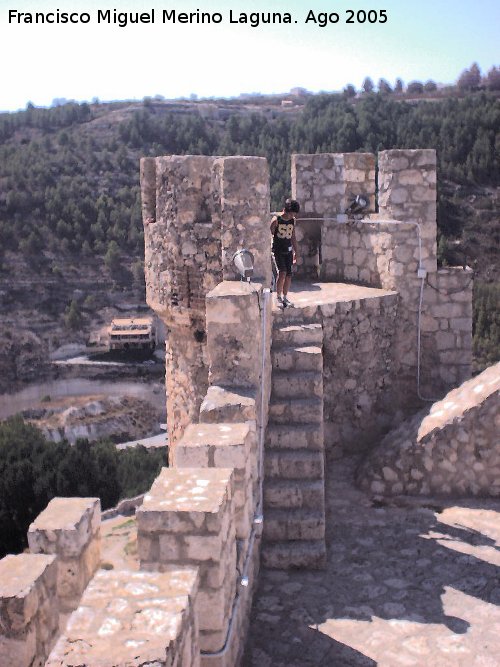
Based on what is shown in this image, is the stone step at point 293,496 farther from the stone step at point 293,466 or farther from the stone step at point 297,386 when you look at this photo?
the stone step at point 297,386

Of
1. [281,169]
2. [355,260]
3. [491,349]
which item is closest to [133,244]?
[281,169]

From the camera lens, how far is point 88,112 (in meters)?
76.5

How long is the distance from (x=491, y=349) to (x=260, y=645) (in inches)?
892

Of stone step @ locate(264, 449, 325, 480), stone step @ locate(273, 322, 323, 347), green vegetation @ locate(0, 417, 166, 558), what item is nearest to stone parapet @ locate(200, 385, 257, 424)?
stone step @ locate(264, 449, 325, 480)

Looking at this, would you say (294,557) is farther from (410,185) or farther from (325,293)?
(410,185)

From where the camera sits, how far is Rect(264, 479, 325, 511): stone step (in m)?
6.31

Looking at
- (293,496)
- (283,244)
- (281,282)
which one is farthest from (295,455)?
(283,244)

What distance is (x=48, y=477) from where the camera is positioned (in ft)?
57.1

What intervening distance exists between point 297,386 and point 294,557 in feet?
5.16

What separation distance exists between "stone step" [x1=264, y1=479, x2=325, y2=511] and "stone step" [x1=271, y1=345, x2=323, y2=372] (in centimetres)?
121

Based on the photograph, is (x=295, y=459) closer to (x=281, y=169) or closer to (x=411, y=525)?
(x=411, y=525)

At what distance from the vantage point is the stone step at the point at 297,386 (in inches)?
275

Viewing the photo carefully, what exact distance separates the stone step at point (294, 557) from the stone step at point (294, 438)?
0.88m

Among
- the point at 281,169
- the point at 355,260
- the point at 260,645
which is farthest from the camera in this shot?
the point at 281,169
